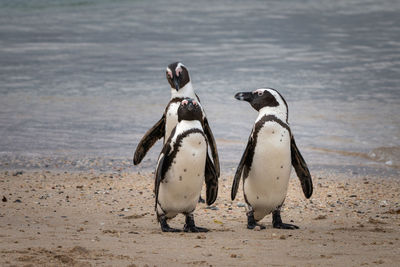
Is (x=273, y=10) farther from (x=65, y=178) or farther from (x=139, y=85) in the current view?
(x=65, y=178)

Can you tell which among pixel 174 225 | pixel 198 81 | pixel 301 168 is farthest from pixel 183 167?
pixel 198 81

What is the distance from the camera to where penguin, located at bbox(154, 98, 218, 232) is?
15.3 feet

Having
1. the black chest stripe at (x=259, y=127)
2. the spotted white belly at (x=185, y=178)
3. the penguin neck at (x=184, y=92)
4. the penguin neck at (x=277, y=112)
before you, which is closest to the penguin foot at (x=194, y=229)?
the spotted white belly at (x=185, y=178)

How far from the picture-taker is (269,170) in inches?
191

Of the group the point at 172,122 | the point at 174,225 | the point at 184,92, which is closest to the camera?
the point at 174,225

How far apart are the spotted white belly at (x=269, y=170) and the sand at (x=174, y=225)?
0.22 m

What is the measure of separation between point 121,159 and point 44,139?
1.36 m

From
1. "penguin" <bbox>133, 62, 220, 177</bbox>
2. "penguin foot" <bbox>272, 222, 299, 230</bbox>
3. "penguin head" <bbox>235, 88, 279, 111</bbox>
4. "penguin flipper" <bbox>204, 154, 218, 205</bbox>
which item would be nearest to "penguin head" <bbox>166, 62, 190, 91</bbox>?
"penguin" <bbox>133, 62, 220, 177</bbox>

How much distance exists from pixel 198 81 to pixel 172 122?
6.53 meters

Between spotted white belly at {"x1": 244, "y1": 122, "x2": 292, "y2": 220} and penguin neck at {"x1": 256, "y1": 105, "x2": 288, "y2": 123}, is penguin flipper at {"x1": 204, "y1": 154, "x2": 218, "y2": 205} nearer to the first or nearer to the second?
spotted white belly at {"x1": 244, "y1": 122, "x2": 292, "y2": 220}

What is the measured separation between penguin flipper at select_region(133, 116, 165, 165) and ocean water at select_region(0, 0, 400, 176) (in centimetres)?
114

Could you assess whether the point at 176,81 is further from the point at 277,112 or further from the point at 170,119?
the point at 277,112

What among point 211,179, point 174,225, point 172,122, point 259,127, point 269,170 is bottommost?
point 174,225

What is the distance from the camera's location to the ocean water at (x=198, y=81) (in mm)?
7954
